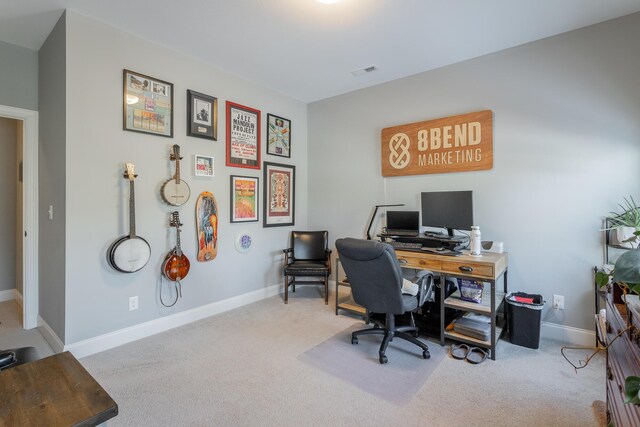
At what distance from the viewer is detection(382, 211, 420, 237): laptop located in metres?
3.16

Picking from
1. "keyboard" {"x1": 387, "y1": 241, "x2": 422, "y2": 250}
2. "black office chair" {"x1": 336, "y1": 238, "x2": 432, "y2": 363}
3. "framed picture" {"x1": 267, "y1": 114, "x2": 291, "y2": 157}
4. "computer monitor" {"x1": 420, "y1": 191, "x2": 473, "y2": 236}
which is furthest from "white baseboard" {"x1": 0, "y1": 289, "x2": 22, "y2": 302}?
"computer monitor" {"x1": 420, "y1": 191, "x2": 473, "y2": 236}

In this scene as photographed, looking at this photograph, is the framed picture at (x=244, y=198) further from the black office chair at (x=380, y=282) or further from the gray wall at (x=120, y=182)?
the black office chair at (x=380, y=282)

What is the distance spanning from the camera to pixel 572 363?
7.52ft

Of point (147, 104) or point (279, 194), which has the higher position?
point (147, 104)

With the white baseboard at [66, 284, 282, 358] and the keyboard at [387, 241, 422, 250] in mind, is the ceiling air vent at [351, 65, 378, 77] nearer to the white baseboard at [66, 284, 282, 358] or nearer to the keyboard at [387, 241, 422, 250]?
the keyboard at [387, 241, 422, 250]

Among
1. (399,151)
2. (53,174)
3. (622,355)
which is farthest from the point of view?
(399,151)

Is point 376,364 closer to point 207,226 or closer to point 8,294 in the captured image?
point 207,226

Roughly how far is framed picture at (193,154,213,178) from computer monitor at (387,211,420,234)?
1.96 metres

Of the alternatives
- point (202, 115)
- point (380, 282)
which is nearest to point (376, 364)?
point (380, 282)

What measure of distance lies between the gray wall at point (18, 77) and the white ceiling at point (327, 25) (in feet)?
0.30

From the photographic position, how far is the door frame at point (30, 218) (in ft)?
9.37

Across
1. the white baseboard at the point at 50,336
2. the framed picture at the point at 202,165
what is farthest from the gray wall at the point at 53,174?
the framed picture at the point at 202,165

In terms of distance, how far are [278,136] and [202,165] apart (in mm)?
1178

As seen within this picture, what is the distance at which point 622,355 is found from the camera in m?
0.97
